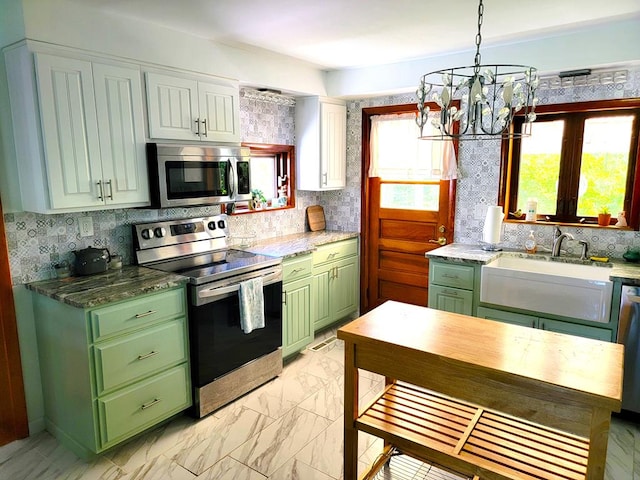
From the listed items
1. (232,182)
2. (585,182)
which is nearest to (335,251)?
(232,182)

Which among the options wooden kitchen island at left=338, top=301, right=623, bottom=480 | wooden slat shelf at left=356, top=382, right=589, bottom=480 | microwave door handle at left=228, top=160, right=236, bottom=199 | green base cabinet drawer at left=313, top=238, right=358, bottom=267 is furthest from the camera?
green base cabinet drawer at left=313, top=238, right=358, bottom=267

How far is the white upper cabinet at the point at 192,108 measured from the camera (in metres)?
2.82

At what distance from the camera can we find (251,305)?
303cm

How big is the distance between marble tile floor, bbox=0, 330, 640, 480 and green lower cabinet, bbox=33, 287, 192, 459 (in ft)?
0.37

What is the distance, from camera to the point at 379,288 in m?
4.58

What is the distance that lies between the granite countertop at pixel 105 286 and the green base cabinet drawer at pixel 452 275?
1908mm

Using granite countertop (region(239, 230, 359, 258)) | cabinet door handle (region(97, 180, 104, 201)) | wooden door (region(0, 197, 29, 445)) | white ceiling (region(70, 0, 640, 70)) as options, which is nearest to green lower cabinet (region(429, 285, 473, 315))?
granite countertop (region(239, 230, 359, 258))

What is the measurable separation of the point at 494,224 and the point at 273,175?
2045mm

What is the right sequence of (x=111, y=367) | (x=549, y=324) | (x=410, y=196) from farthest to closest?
(x=410, y=196)
(x=549, y=324)
(x=111, y=367)

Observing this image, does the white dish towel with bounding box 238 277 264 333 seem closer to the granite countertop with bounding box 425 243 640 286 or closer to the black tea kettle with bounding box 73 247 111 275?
the black tea kettle with bounding box 73 247 111 275

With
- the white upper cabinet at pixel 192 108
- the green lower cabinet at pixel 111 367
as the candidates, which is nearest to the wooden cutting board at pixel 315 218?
the white upper cabinet at pixel 192 108

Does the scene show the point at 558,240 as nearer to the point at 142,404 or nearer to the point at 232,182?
the point at 232,182

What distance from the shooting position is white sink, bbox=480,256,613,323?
2.86 m

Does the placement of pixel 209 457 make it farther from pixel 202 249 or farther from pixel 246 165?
pixel 246 165
